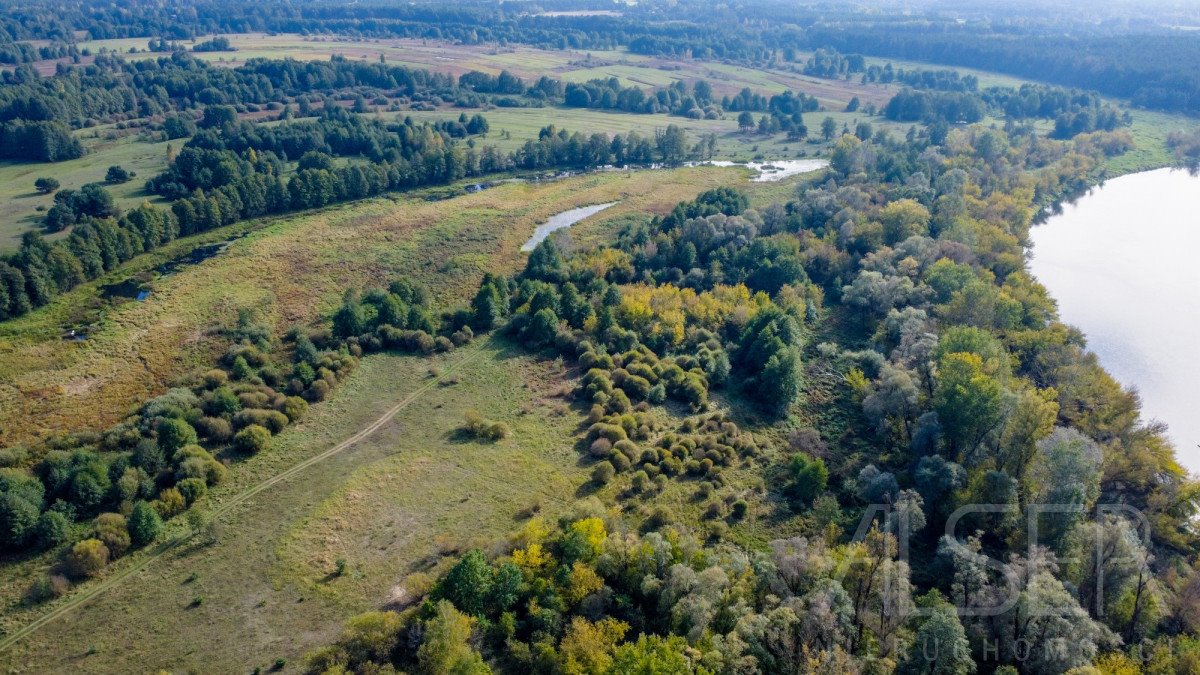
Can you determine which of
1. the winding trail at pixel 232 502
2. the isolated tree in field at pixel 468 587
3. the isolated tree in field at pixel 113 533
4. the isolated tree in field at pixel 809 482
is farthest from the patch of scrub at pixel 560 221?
the isolated tree in field at pixel 468 587

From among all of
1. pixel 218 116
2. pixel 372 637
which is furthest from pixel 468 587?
pixel 218 116

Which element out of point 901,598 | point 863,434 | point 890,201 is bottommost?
point 863,434

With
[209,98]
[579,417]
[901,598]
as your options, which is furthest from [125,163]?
[901,598]

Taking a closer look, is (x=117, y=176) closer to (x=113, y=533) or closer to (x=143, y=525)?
(x=113, y=533)

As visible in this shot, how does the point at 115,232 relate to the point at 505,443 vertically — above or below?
above

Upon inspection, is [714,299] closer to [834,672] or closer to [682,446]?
[682,446]

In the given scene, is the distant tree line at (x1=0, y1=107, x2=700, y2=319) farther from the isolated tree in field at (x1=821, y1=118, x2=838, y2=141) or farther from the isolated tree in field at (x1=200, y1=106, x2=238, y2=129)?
the isolated tree in field at (x1=821, y1=118, x2=838, y2=141)

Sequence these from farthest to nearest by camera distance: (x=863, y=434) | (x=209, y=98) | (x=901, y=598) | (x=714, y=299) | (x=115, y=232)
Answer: (x=209, y=98) < (x=115, y=232) < (x=714, y=299) < (x=863, y=434) < (x=901, y=598)

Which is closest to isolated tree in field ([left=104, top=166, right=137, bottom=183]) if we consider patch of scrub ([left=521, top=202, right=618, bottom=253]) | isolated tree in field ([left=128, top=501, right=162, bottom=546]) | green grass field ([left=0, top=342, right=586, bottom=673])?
patch of scrub ([left=521, top=202, right=618, bottom=253])
